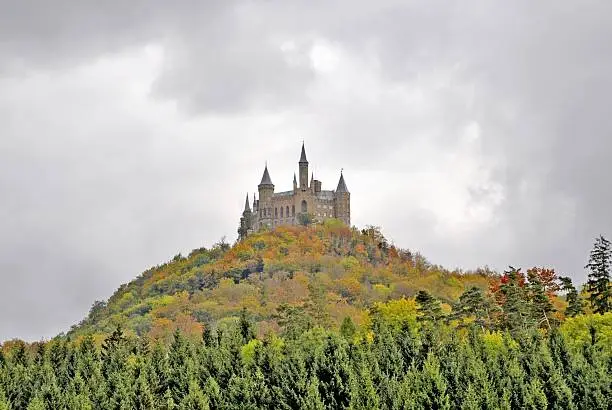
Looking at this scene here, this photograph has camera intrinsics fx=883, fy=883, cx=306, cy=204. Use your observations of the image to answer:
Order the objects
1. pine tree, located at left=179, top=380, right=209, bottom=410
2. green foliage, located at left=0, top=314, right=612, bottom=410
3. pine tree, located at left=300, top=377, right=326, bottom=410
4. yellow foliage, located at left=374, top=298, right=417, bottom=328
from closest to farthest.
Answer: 1. pine tree, located at left=300, top=377, right=326, bottom=410
2. pine tree, located at left=179, top=380, right=209, bottom=410
3. green foliage, located at left=0, top=314, right=612, bottom=410
4. yellow foliage, located at left=374, top=298, right=417, bottom=328

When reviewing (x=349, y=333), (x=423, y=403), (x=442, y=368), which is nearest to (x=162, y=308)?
(x=349, y=333)

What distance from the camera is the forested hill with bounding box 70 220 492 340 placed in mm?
165625

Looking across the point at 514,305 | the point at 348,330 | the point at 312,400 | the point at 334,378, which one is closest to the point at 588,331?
the point at 514,305

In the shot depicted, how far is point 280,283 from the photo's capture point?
181250 mm

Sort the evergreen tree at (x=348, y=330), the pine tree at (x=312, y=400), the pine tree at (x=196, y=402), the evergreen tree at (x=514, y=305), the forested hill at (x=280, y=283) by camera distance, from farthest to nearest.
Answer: the forested hill at (x=280, y=283)
the evergreen tree at (x=348, y=330)
the evergreen tree at (x=514, y=305)
the pine tree at (x=196, y=402)
the pine tree at (x=312, y=400)

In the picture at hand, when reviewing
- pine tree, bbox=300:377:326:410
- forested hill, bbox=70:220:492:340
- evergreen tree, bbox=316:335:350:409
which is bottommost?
pine tree, bbox=300:377:326:410

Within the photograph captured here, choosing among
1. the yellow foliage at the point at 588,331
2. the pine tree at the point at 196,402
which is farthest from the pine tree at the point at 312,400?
the yellow foliage at the point at 588,331

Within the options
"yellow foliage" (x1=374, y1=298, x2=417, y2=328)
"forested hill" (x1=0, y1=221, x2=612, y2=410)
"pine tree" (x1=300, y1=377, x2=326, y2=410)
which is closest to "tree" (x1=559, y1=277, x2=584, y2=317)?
"forested hill" (x1=0, y1=221, x2=612, y2=410)

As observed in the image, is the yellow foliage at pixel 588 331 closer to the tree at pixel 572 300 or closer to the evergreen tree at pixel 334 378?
the tree at pixel 572 300

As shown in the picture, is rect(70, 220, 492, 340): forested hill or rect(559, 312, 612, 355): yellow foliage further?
rect(70, 220, 492, 340): forested hill

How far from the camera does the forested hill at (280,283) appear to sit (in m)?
166

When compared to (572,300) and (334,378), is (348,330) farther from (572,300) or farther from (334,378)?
(334,378)

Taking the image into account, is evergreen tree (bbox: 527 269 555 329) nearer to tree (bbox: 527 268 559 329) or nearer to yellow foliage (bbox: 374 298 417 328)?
tree (bbox: 527 268 559 329)

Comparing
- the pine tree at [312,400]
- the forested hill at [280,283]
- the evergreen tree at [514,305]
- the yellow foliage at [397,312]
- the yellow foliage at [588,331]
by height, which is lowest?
the pine tree at [312,400]
